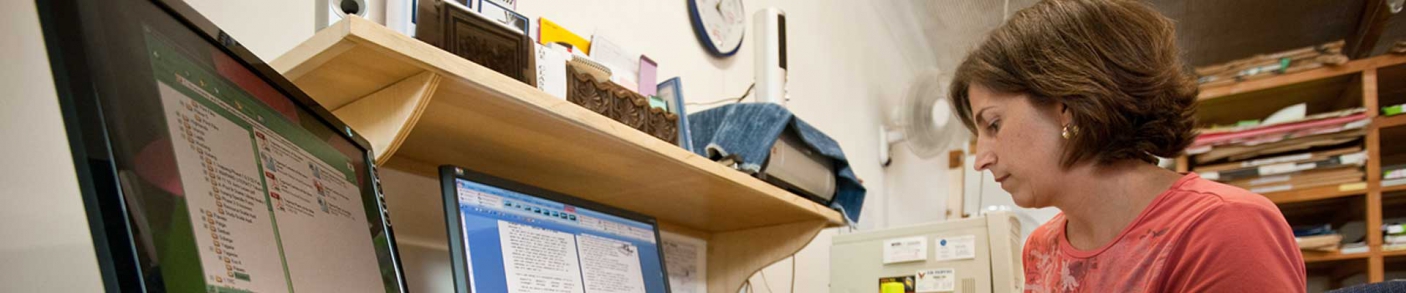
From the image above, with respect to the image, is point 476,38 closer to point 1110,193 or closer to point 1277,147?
point 1110,193

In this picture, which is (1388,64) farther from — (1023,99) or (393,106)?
(393,106)

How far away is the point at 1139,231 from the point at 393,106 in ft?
2.78

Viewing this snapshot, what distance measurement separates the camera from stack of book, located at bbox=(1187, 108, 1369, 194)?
237 cm

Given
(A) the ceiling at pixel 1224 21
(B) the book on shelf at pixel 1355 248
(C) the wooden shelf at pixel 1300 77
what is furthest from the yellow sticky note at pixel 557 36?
(B) the book on shelf at pixel 1355 248

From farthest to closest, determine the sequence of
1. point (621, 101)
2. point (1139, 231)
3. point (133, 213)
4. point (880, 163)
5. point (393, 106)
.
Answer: point (880, 163), point (621, 101), point (1139, 231), point (393, 106), point (133, 213)

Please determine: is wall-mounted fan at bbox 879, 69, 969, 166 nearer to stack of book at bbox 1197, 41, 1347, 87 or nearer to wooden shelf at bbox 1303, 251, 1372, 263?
stack of book at bbox 1197, 41, 1347, 87

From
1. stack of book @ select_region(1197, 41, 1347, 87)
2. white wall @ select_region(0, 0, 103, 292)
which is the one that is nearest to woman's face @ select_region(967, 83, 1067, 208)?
white wall @ select_region(0, 0, 103, 292)

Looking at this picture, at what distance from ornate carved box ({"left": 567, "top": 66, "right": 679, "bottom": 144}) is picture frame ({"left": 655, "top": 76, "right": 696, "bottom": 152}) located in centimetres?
6

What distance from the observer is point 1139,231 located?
956 mm

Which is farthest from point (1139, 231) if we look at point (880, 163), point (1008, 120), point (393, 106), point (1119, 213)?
point (880, 163)

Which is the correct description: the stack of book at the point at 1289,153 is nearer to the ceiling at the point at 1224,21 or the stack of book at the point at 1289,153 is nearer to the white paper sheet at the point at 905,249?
the ceiling at the point at 1224,21

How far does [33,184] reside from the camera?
70 centimetres

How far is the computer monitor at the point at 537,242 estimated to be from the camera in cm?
96

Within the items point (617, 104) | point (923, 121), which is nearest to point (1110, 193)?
point (617, 104)
